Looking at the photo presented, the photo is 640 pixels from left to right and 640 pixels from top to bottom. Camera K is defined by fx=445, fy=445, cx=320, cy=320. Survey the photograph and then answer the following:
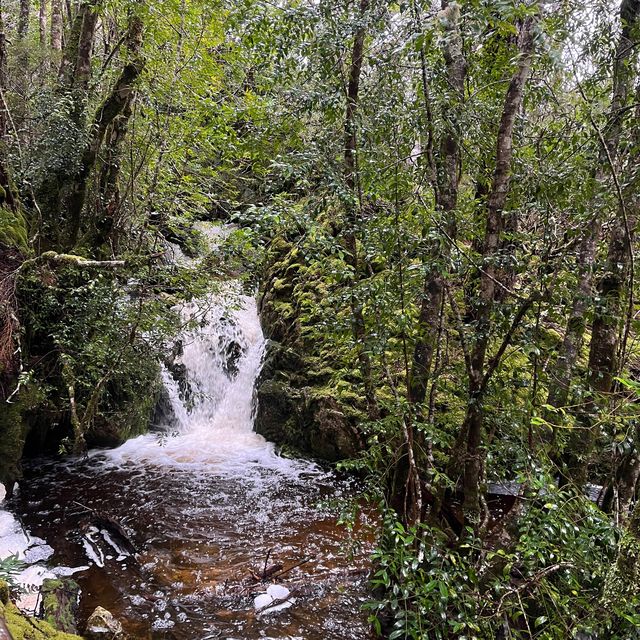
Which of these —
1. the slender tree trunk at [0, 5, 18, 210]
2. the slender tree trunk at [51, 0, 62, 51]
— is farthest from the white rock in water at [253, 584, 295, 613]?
the slender tree trunk at [51, 0, 62, 51]

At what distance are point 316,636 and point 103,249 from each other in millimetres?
7612

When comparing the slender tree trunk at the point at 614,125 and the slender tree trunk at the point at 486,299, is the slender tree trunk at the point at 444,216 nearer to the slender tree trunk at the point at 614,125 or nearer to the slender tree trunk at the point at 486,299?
the slender tree trunk at the point at 486,299

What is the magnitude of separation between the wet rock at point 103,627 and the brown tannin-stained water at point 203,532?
0.16m

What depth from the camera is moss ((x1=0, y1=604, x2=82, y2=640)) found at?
6.56 feet

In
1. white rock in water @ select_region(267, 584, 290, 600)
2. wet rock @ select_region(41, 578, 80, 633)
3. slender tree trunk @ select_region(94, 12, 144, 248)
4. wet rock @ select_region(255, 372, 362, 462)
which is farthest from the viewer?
wet rock @ select_region(255, 372, 362, 462)

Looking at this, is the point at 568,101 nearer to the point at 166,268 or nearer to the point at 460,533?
the point at 460,533

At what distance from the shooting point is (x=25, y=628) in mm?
2113

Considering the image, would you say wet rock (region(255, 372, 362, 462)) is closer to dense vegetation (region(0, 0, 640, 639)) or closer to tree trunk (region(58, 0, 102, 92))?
dense vegetation (region(0, 0, 640, 639))

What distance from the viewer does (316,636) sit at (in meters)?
3.98

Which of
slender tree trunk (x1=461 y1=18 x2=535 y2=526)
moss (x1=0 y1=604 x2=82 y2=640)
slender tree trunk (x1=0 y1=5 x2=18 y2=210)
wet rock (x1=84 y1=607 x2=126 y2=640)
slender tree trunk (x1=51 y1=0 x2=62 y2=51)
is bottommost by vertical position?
wet rock (x1=84 y1=607 x2=126 y2=640)

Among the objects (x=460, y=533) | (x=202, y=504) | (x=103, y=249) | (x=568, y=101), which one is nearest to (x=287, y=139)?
(x=568, y=101)

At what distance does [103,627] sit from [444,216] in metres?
4.44

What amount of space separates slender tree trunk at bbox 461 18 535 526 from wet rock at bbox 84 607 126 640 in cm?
313

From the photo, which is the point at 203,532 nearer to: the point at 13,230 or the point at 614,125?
the point at 13,230
